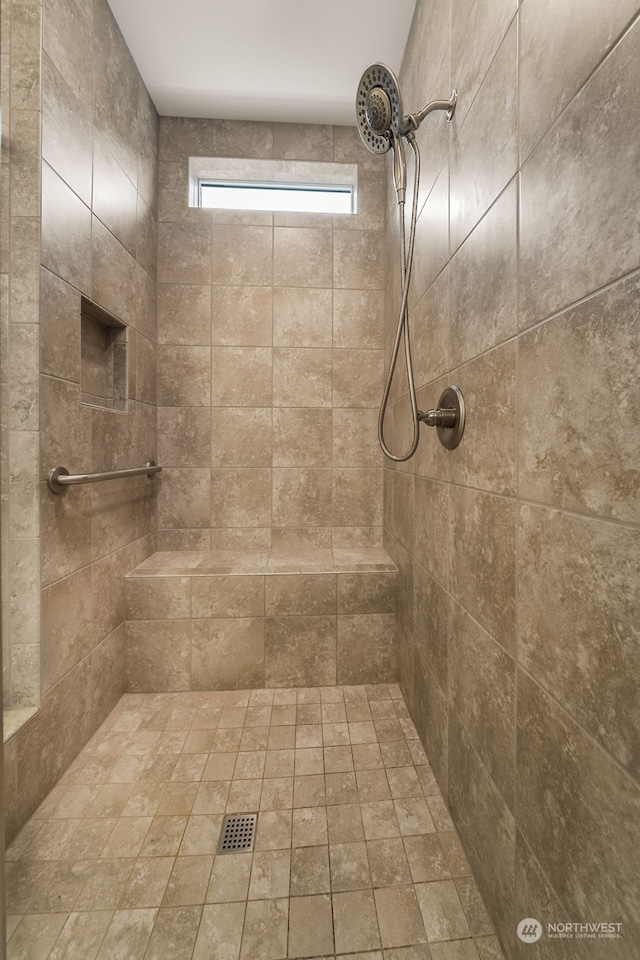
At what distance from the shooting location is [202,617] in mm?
1700

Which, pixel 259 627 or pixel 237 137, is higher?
pixel 237 137

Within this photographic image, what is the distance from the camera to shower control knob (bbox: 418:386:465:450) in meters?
1.00

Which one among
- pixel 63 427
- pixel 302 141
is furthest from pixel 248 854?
pixel 302 141

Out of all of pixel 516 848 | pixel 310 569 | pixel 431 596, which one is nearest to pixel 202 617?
pixel 310 569

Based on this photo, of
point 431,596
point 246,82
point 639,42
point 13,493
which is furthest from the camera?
point 246,82

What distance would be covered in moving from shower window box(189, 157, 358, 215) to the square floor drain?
8.44 ft

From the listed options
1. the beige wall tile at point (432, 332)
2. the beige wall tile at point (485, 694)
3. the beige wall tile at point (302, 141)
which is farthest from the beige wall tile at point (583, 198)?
the beige wall tile at point (302, 141)

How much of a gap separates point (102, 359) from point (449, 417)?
1471mm

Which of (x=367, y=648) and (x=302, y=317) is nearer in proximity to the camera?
(x=367, y=648)

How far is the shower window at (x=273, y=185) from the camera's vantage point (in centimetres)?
211

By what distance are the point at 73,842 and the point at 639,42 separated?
1.86 m

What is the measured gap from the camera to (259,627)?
5.61ft

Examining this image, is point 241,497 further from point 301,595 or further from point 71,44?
point 71,44

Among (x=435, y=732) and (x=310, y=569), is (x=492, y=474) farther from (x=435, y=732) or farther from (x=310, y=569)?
(x=310, y=569)
